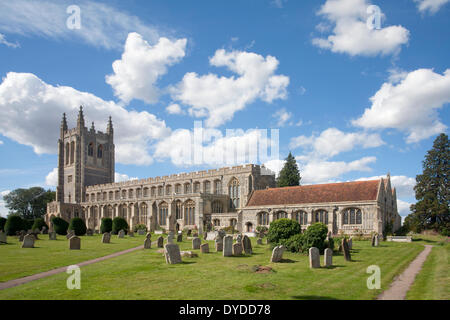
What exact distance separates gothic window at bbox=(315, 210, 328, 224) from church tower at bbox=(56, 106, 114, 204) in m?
56.7

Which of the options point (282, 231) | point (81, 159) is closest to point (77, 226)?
point (282, 231)

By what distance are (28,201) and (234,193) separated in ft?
188

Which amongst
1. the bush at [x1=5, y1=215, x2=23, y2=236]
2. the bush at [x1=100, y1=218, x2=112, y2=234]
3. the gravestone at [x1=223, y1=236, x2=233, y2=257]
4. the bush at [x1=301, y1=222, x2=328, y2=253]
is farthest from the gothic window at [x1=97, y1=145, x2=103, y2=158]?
the bush at [x1=301, y1=222, x2=328, y2=253]

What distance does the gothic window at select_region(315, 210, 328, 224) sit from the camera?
36.5 meters

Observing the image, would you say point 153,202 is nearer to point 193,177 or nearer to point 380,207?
point 193,177

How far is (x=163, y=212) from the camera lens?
173 feet

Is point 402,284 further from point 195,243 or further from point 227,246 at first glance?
point 195,243

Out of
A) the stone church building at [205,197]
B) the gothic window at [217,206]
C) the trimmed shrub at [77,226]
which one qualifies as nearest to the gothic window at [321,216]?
the stone church building at [205,197]

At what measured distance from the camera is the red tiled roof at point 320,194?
35875 mm

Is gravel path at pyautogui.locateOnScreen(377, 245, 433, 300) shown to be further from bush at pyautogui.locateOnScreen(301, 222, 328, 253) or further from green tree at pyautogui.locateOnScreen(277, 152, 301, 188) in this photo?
green tree at pyautogui.locateOnScreen(277, 152, 301, 188)
